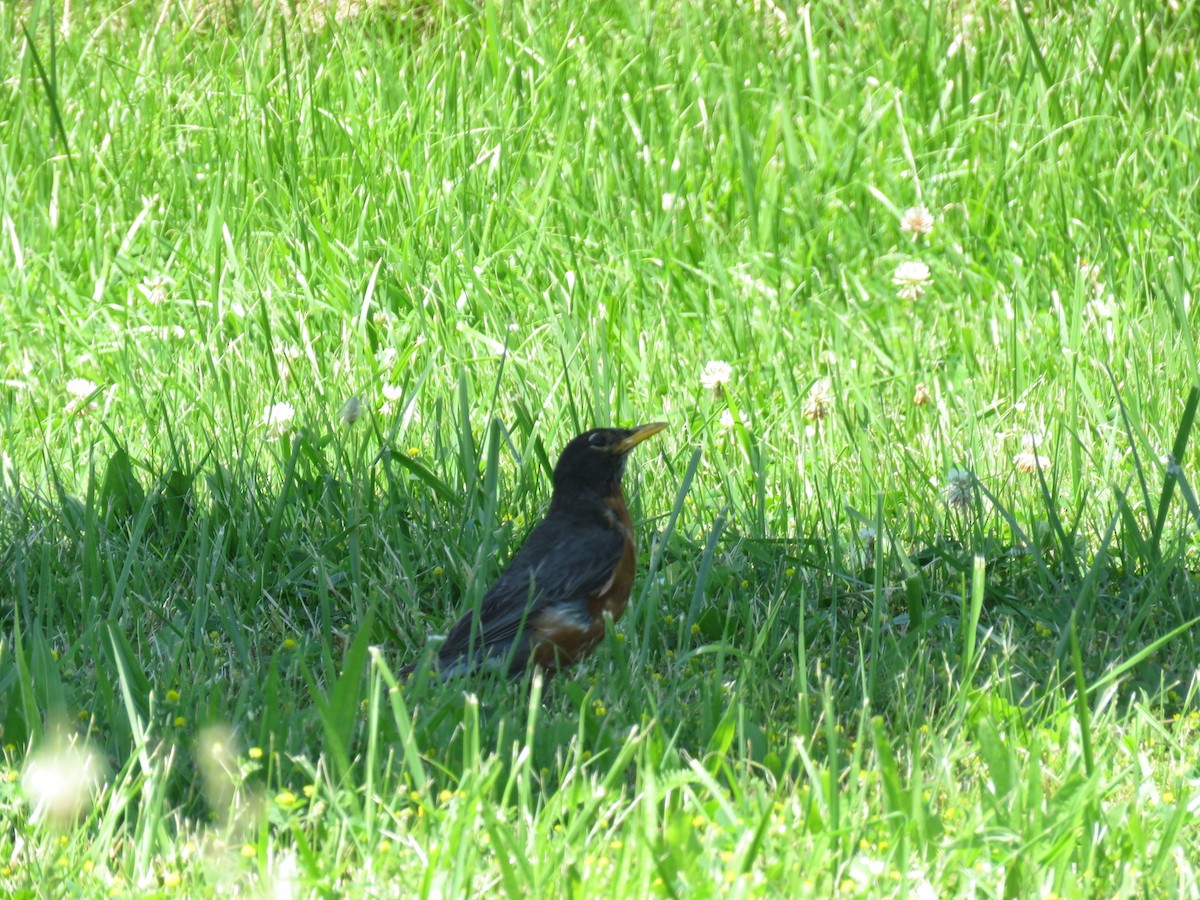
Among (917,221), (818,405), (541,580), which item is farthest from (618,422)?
(917,221)

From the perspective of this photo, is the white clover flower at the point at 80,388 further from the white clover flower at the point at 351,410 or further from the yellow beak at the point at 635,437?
the yellow beak at the point at 635,437

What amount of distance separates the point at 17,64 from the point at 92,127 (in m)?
0.64

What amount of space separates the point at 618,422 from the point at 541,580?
3.90ft

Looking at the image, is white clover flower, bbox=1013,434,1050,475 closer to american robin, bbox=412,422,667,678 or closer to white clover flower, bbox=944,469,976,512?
white clover flower, bbox=944,469,976,512

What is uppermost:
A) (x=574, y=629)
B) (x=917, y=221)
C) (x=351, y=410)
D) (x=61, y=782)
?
(x=917, y=221)

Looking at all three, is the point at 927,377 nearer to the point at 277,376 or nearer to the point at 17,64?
the point at 277,376

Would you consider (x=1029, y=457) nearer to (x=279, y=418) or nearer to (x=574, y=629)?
(x=574, y=629)

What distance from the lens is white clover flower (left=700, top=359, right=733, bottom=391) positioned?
4828 mm

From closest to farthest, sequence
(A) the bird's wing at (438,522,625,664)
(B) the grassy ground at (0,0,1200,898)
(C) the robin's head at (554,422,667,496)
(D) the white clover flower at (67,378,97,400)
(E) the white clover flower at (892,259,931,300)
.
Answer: (B) the grassy ground at (0,0,1200,898)
(A) the bird's wing at (438,522,625,664)
(C) the robin's head at (554,422,667,496)
(D) the white clover flower at (67,378,97,400)
(E) the white clover flower at (892,259,931,300)

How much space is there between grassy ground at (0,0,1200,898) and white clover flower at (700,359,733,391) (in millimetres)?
40

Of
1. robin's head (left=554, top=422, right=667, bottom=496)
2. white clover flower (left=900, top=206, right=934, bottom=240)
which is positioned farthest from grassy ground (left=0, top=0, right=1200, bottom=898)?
robin's head (left=554, top=422, right=667, bottom=496)

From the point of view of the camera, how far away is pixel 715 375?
4848 mm

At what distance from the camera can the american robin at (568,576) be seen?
3.39 meters

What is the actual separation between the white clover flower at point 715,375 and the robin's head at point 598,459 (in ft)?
3.19
